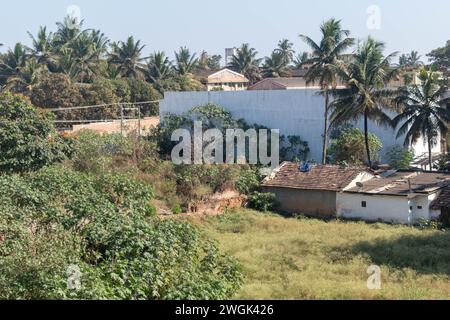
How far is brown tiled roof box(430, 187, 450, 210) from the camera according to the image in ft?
68.4

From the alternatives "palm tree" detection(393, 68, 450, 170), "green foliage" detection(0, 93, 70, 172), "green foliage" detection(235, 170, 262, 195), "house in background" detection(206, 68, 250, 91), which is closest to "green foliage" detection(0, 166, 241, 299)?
"green foliage" detection(0, 93, 70, 172)

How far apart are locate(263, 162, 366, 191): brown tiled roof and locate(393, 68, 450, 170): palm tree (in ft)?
12.7

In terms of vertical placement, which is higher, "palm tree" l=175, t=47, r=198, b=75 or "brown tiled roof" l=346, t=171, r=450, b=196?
"palm tree" l=175, t=47, r=198, b=75

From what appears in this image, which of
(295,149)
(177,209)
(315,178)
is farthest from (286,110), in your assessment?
(177,209)

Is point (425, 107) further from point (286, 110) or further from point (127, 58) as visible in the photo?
point (127, 58)

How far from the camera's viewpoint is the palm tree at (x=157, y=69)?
45.0 meters

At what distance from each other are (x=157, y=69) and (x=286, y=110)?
18.2 metres

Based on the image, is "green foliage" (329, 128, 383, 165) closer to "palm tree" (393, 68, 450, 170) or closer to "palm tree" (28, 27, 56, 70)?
"palm tree" (393, 68, 450, 170)

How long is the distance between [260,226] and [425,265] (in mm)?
6428

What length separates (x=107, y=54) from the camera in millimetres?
45094

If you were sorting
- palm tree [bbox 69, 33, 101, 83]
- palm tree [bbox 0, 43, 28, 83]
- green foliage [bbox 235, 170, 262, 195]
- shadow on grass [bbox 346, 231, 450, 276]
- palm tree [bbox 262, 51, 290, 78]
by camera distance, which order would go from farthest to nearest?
1. palm tree [bbox 262, 51, 290, 78]
2. palm tree [bbox 69, 33, 101, 83]
3. palm tree [bbox 0, 43, 28, 83]
4. green foliage [bbox 235, 170, 262, 195]
5. shadow on grass [bbox 346, 231, 450, 276]

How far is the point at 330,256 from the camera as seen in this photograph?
52.9 feet

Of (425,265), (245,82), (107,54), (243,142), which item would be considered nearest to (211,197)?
(243,142)
